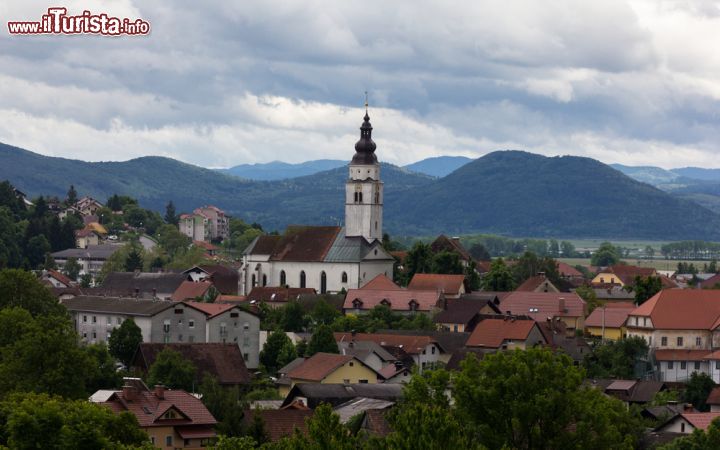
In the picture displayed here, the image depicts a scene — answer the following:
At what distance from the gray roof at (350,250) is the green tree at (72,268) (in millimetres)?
41403

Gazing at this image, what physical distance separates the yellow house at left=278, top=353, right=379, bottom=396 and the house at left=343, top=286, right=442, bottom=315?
89.1 feet

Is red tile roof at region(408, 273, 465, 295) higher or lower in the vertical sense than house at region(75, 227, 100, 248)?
lower

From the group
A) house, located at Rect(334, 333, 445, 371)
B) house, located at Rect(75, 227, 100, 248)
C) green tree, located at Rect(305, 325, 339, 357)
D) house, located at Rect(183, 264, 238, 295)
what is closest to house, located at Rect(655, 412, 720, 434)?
house, located at Rect(334, 333, 445, 371)

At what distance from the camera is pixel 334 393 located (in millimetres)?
69000

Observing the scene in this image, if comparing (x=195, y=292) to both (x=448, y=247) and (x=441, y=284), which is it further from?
(x=448, y=247)

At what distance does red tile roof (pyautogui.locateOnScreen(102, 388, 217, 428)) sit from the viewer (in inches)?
2217

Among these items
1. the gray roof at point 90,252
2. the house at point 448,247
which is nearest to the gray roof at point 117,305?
the house at point 448,247

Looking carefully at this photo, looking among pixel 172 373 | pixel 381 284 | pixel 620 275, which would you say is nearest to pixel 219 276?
pixel 381 284

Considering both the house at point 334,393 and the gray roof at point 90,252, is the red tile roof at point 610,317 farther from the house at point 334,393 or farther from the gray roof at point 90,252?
the gray roof at point 90,252

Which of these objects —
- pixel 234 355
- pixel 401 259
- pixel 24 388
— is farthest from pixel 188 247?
pixel 24 388

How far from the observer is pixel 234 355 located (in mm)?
78312

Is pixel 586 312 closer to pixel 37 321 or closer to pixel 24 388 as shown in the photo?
pixel 37 321

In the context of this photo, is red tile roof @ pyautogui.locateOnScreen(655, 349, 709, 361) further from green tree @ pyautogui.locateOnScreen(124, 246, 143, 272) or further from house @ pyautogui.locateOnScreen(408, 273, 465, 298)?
green tree @ pyautogui.locateOnScreen(124, 246, 143, 272)

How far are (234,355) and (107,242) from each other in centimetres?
11637
